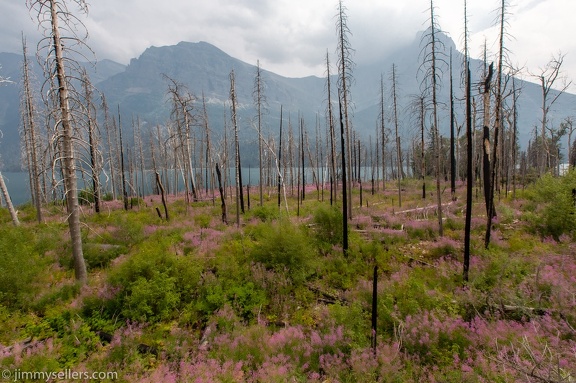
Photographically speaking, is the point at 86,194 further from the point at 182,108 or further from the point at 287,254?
the point at 287,254

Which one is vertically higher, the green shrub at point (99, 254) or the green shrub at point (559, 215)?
the green shrub at point (559, 215)

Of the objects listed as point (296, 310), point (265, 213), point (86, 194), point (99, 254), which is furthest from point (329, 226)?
point (86, 194)

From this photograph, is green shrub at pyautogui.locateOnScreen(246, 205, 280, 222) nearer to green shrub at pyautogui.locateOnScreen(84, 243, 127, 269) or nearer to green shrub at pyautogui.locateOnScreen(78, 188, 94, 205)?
green shrub at pyautogui.locateOnScreen(84, 243, 127, 269)

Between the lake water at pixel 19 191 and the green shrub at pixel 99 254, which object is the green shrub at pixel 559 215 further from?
the lake water at pixel 19 191

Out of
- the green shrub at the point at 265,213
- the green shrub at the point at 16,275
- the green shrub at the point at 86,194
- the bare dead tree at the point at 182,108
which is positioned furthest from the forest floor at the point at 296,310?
the bare dead tree at the point at 182,108

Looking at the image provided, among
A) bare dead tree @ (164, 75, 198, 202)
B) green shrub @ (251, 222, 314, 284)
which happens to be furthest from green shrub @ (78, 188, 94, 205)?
bare dead tree @ (164, 75, 198, 202)

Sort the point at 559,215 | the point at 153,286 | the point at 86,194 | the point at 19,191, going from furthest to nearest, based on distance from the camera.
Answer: the point at 19,191
the point at 86,194
the point at 559,215
the point at 153,286

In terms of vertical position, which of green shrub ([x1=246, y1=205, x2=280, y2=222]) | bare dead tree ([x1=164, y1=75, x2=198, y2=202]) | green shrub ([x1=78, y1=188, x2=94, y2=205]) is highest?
bare dead tree ([x1=164, y1=75, x2=198, y2=202])

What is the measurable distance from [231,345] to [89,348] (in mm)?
3421

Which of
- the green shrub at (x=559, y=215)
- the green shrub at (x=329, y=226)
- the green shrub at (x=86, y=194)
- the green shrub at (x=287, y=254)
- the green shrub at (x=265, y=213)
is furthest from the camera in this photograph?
the green shrub at (x=265, y=213)

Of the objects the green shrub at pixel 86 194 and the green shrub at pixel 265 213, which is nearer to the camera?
the green shrub at pixel 86 194

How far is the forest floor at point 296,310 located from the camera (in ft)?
17.5

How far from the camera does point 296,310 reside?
8.52m

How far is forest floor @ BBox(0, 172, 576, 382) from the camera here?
5340 mm
